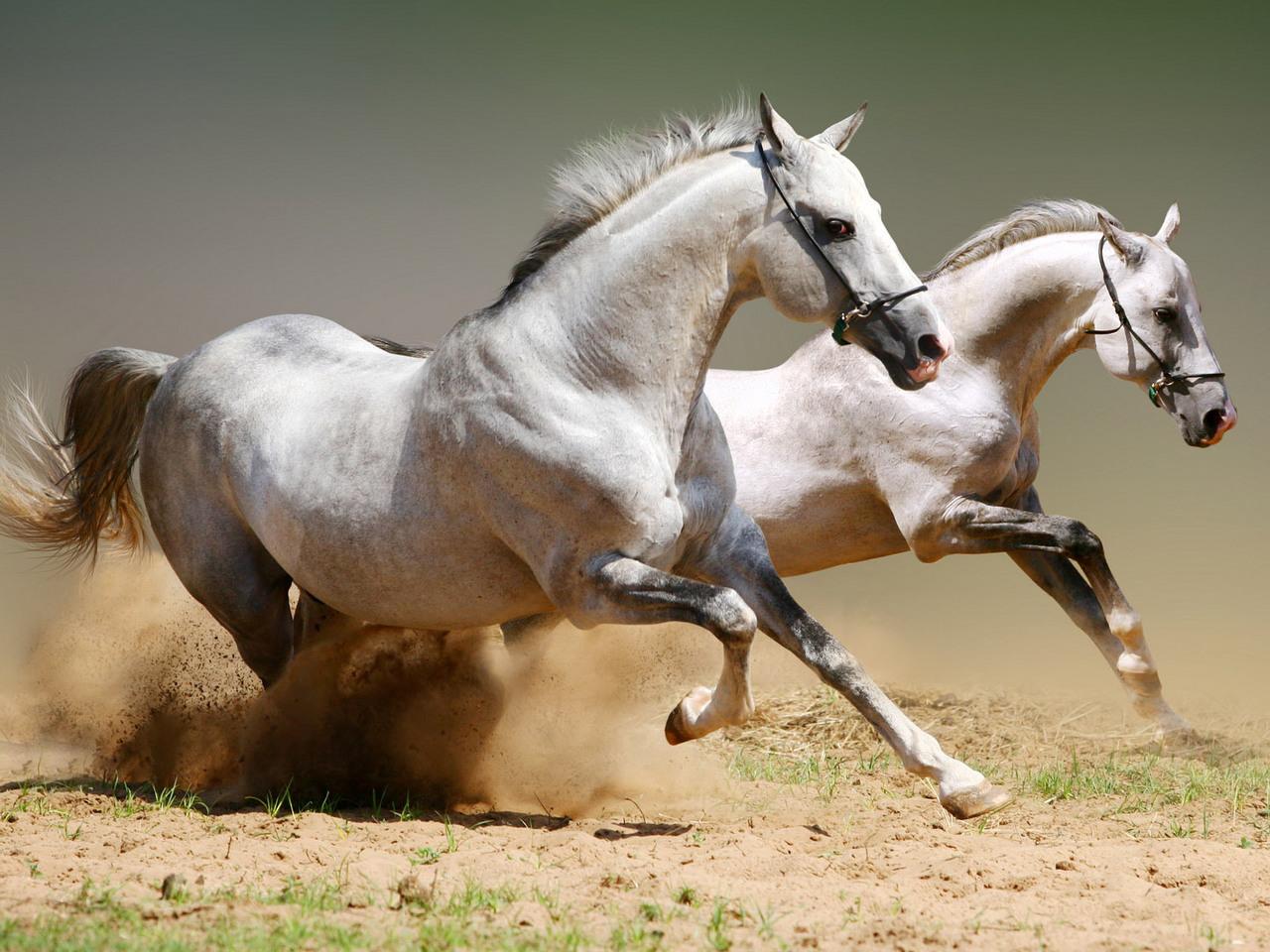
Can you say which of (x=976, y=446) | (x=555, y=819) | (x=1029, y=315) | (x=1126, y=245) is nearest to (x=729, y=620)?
(x=555, y=819)

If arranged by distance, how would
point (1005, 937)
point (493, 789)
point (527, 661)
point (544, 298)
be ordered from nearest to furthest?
point (1005, 937) → point (544, 298) → point (493, 789) → point (527, 661)

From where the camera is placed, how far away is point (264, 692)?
460 centimetres

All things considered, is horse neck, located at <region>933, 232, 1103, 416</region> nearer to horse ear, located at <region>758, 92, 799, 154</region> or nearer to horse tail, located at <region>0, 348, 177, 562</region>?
horse ear, located at <region>758, 92, 799, 154</region>

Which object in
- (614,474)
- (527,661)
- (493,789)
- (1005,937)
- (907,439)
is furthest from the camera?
(907,439)

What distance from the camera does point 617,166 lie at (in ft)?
12.8

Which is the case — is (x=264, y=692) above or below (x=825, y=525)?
below

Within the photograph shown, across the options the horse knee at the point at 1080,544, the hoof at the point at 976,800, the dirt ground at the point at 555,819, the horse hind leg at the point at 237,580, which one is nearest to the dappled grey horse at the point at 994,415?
the horse knee at the point at 1080,544

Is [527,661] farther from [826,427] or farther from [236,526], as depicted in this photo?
[826,427]

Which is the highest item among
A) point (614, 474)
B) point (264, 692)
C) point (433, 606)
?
point (614, 474)

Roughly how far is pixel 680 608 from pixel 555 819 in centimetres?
94

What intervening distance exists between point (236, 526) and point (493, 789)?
3.95 ft

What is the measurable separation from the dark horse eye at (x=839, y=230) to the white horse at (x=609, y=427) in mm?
11

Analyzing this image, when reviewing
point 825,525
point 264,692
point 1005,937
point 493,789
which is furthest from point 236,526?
point 1005,937

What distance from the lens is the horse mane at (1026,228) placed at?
5.48 metres
